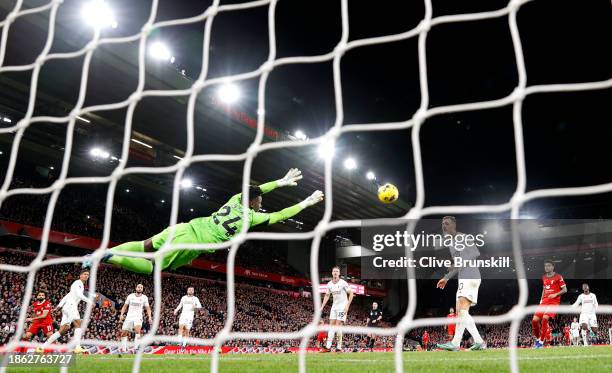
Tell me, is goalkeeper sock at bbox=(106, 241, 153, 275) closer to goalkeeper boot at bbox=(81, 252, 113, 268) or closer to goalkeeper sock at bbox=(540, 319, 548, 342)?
goalkeeper boot at bbox=(81, 252, 113, 268)

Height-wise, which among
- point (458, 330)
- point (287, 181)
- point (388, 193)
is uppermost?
point (388, 193)

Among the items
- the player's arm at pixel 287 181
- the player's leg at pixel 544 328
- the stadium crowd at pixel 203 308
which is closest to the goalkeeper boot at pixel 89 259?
the player's arm at pixel 287 181

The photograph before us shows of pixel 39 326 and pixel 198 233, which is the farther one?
pixel 39 326

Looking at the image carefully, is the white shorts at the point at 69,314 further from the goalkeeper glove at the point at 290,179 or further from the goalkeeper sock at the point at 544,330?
the goalkeeper sock at the point at 544,330

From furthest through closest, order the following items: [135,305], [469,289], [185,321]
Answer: [185,321]
[135,305]
[469,289]

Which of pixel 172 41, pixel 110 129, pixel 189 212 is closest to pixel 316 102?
pixel 172 41

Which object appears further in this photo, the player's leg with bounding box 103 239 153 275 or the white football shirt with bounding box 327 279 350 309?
the white football shirt with bounding box 327 279 350 309

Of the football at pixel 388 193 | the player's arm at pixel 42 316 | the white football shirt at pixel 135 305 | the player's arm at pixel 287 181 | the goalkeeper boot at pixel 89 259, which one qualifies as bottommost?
the player's arm at pixel 42 316

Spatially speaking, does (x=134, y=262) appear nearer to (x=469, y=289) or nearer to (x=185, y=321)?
(x=469, y=289)

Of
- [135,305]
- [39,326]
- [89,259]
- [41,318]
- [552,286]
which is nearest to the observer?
[89,259]

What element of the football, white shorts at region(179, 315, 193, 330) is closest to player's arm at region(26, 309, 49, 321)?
white shorts at region(179, 315, 193, 330)

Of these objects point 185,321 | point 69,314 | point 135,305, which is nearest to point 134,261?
point 69,314

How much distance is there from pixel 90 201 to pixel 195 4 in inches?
553

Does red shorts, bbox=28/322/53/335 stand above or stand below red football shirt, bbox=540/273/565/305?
below
